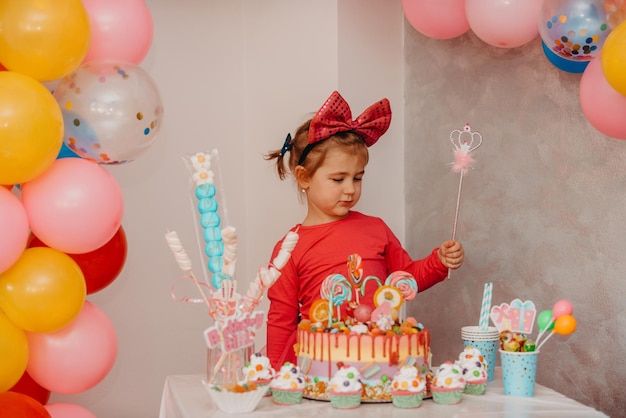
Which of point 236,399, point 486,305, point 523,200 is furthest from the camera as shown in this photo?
point 523,200

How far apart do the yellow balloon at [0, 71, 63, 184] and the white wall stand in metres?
1.01

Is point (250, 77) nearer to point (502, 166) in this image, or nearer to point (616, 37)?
point (502, 166)

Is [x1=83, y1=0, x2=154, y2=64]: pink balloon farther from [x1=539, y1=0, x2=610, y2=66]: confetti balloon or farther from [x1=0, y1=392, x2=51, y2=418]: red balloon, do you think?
[x1=539, y1=0, x2=610, y2=66]: confetti balloon

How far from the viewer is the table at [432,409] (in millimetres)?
2078

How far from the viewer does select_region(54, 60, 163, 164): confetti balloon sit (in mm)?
2328

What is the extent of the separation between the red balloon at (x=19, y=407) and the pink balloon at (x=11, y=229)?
0.31 meters

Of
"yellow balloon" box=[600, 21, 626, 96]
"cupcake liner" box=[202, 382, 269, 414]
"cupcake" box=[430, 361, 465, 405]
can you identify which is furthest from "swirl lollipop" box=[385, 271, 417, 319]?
"yellow balloon" box=[600, 21, 626, 96]

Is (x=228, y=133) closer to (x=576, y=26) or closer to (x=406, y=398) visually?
(x=576, y=26)

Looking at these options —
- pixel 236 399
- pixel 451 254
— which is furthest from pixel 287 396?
pixel 451 254

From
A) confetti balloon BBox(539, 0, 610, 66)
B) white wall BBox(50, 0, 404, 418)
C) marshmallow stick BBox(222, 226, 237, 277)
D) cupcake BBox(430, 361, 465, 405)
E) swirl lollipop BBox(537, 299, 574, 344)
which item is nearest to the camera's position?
marshmallow stick BBox(222, 226, 237, 277)

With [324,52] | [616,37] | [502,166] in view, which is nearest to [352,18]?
[324,52]

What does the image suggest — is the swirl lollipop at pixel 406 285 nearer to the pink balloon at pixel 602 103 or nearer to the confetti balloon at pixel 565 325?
the confetti balloon at pixel 565 325

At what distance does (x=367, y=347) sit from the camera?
2188mm

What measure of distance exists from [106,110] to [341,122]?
78 cm
